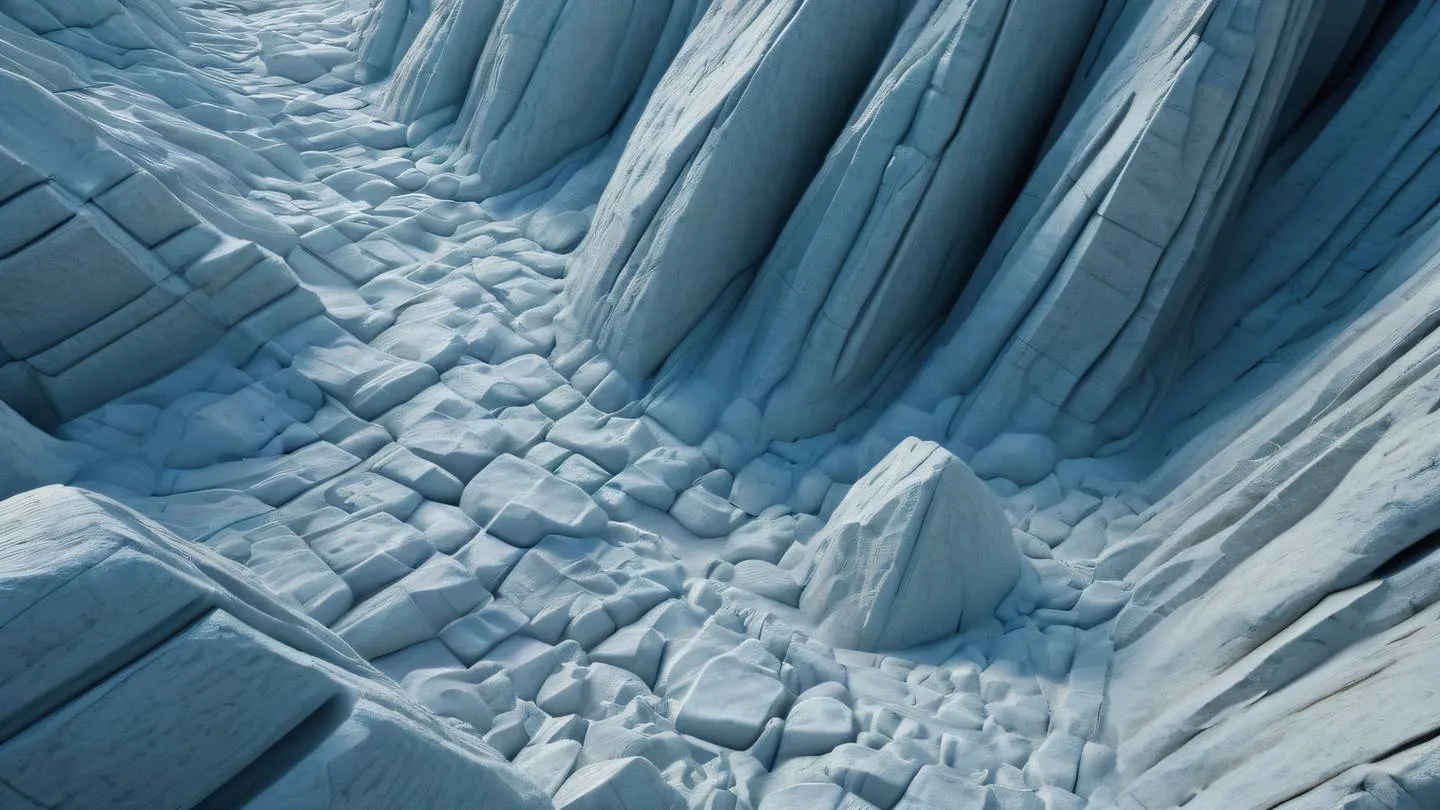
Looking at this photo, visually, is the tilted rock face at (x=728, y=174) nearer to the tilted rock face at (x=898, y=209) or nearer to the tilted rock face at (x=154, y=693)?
the tilted rock face at (x=898, y=209)

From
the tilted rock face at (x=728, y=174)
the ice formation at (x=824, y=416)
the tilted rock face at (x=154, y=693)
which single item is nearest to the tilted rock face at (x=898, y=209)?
the ice formation at (x=824, y=416)

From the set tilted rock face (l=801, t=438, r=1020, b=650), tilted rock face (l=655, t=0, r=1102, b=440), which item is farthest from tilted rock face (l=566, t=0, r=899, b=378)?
tilted rock face (l=801, t=438, r=1020, b=650)

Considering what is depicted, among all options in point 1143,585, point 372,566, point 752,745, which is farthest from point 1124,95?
point 372,566

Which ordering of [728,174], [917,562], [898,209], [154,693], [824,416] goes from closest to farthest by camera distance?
[154,693], [917,562], [898,209], [824,416], [728,174]

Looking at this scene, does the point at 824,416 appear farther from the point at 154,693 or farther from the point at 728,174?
the point at 154,693

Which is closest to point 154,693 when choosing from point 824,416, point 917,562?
point 917,562

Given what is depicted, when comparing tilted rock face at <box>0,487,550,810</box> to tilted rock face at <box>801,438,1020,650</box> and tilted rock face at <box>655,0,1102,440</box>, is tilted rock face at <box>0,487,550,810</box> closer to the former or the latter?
tilted rock face at <box>801,438,1020,650</box>
